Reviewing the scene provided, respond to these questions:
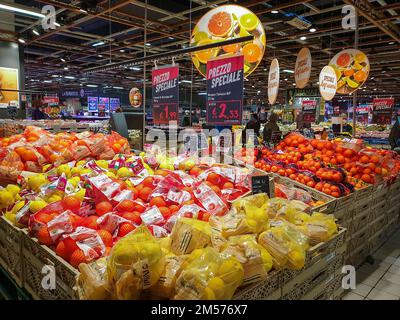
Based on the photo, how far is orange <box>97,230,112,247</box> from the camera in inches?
74.1

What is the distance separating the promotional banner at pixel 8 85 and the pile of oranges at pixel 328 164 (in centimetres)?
1014

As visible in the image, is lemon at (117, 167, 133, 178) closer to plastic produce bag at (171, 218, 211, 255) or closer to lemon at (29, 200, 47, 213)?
lemon at (29, 200, 47, 213)

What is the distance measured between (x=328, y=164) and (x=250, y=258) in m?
2.97

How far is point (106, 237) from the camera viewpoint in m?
1.91

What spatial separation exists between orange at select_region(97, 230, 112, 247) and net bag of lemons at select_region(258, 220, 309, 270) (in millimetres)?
884

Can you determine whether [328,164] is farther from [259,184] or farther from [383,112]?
[383,112]

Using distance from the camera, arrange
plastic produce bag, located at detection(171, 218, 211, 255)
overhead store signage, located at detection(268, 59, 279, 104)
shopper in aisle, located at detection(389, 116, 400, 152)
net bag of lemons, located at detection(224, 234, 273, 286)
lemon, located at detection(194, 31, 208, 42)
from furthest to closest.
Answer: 1. shopper in aisle, located at detection(389, 116, 400, 152)
2. overhead store signage, located at detection(268, 59, 279, 104)
3. lemon, located at detection(194, 31, 208, 42)
4. plastic produce bag, located at detection(171, 218, 211, 255)
5. net bag of lemons, located at detection(224, 234, 273, 286)

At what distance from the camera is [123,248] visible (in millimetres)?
1308

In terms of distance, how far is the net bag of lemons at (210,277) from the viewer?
1.26m

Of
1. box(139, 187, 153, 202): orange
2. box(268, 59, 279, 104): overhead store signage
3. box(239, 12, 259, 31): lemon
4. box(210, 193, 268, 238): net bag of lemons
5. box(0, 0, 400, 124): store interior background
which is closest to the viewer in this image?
box(210, 193, 268, 238): net bag of lemons

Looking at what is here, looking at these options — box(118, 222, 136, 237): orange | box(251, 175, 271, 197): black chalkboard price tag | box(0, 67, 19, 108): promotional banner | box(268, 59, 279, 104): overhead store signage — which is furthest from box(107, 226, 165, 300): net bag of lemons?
box(0, 67, 19, 108): promotional banner

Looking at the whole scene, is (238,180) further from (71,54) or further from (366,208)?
(71,54)

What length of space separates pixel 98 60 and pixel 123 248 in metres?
15.8

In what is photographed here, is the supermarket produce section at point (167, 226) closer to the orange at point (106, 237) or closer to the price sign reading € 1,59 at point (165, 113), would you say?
the orange at point (106, 237)
